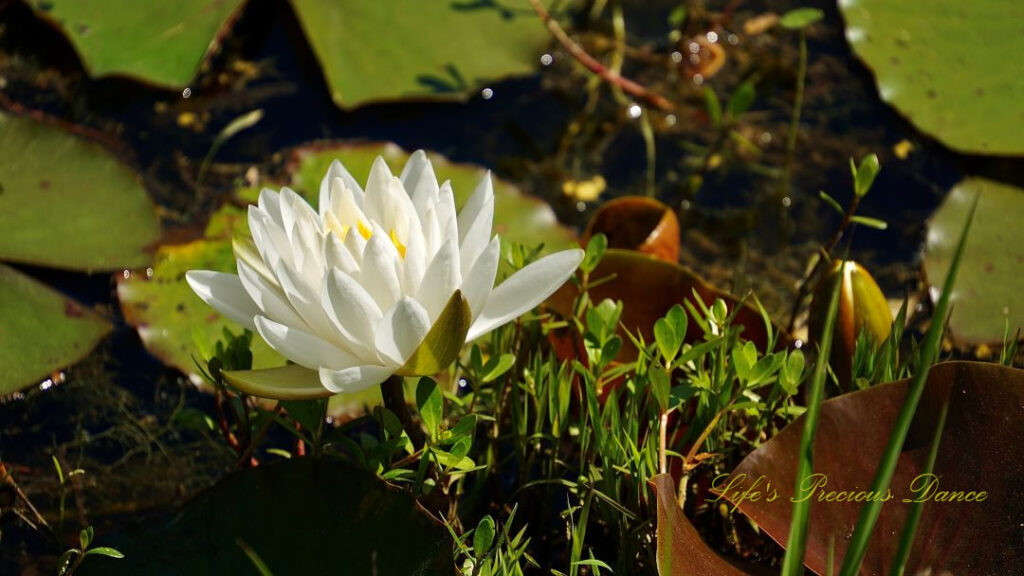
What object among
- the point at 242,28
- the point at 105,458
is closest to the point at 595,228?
the point at 105,458

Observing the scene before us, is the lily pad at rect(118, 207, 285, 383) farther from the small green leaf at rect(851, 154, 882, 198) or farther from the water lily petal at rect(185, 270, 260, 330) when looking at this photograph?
the small green leaf at rect(851, 154, 882, 198)

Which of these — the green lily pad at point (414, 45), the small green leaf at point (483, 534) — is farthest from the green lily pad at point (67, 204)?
the small green leaf at point (483, 534)

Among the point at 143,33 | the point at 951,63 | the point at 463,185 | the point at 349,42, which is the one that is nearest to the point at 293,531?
the point at 463,185

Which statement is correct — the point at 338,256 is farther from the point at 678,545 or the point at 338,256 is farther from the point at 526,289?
the point at 678,545

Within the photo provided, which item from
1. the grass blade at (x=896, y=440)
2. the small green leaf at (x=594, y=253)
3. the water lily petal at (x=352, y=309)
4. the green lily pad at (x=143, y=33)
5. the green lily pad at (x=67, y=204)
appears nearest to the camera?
the grass blade at (x=896, y=440)

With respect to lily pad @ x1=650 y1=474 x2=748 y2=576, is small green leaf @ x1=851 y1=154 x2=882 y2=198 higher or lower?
higher

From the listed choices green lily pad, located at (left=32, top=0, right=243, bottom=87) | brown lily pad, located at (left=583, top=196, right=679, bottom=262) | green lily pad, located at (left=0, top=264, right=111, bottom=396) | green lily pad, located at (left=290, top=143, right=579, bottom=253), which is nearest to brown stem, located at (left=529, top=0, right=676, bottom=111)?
green lily pad, located at (left=290, top=143, right=579, bottom=253)

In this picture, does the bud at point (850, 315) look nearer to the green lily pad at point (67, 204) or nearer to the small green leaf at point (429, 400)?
the small green leaf at point (429, 400)
